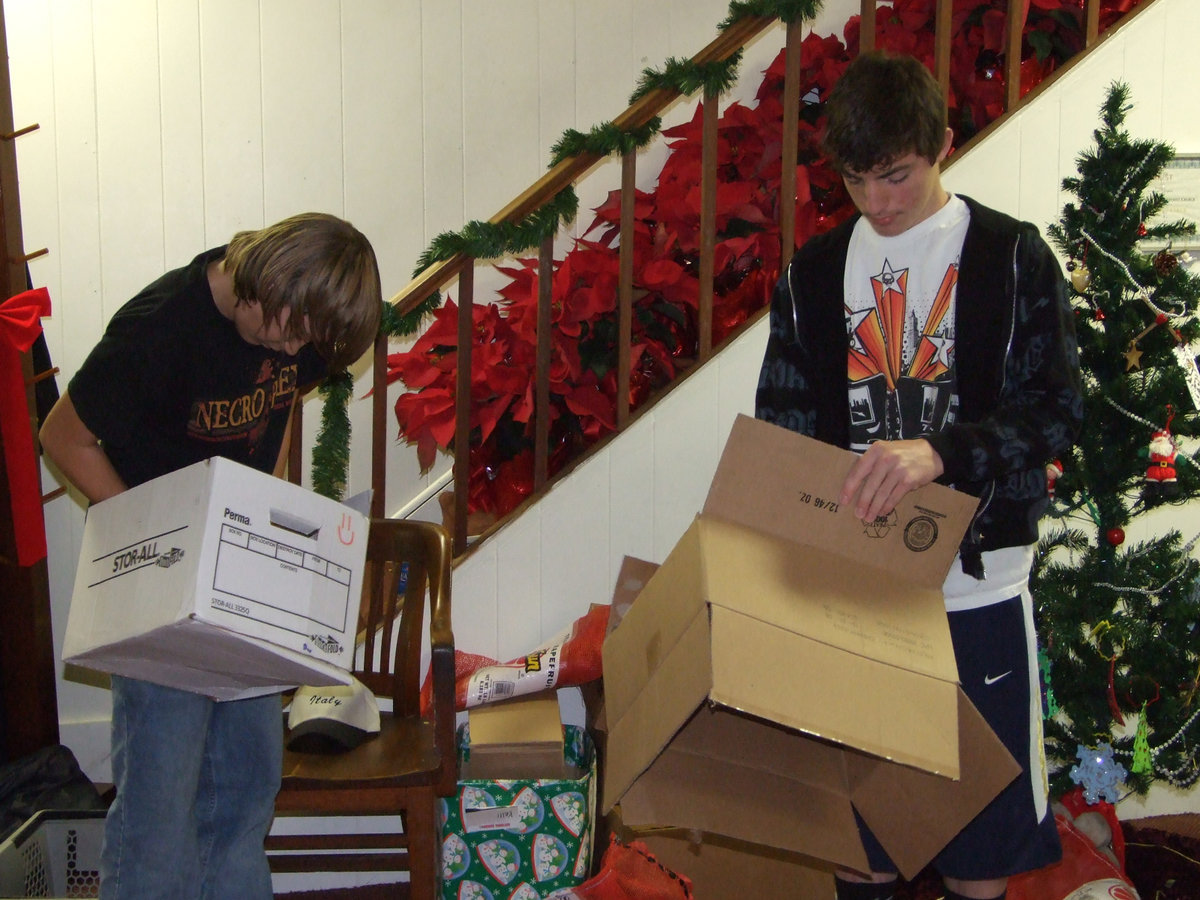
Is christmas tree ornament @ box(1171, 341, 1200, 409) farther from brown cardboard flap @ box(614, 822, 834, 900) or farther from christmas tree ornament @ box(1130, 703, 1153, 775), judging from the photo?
brown cardboard flap @ box(614, 822, 834, 900)

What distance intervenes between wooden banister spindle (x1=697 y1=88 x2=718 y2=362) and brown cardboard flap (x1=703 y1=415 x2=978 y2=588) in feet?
3.32

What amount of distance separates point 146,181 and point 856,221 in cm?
209

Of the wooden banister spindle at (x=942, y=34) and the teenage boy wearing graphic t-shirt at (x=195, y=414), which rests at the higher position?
the wooden banister spindle at (x=942, y=34)

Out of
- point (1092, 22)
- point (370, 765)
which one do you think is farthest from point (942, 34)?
point (370, 765)

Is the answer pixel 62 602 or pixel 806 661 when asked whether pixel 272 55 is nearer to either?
pixel 62 602

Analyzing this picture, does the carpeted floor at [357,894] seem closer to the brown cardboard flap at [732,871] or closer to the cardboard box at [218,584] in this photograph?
the brown cardboard flap at [732,871]

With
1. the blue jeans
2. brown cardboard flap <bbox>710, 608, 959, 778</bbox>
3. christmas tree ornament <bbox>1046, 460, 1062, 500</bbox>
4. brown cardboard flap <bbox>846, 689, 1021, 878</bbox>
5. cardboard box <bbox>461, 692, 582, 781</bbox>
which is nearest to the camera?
brown cardboard flap <bbox>710, 608, 959, 778</bbox>

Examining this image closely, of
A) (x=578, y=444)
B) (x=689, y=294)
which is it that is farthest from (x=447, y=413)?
(x=689, y=294)

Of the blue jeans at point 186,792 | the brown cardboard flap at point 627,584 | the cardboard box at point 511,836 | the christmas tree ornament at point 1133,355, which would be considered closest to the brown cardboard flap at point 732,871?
the cardboard box at point 511,836

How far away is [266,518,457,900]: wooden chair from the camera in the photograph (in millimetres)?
1776

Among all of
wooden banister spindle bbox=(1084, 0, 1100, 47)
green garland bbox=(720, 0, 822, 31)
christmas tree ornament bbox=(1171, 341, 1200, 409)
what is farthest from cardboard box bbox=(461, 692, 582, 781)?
wooden banister spindle bbox=(1084, 0, 1100, 47)

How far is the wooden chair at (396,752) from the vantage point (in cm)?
178

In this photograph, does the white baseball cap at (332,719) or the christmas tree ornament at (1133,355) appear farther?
the christmas tree ornament at (1133,355)

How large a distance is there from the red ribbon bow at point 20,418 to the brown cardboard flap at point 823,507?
1.56m
